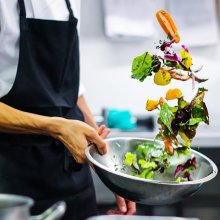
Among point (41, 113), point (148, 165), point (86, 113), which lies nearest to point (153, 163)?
point (148, 165)

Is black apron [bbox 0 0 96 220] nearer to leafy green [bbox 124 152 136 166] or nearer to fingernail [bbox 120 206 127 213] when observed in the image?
fingernail [bbox 120 206 127 213]

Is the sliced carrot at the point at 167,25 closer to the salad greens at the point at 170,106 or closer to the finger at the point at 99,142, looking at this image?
the salad greens at the point at 170,106

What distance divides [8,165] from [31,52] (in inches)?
11.2

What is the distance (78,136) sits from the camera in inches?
42.2

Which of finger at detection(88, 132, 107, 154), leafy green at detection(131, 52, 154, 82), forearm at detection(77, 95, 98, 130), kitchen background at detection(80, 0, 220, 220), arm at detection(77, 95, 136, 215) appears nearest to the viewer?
leafy green at detection(131, 52, 154, 82)

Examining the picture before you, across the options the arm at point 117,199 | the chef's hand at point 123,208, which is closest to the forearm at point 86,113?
the arm at point 117,199

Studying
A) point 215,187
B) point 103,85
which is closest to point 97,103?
point 103,85

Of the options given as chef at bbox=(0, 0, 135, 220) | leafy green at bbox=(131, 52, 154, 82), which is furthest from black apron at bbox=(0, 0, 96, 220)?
leafy green at bbox=(131, 52, 154, 82)

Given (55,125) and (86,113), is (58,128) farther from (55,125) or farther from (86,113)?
(86,113)

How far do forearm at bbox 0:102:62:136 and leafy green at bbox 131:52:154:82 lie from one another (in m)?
0.23

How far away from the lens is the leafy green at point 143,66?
95 cm

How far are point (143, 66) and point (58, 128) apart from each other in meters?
0.26

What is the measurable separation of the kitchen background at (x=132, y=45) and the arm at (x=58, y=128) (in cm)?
106

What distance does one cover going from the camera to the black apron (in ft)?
3.99
